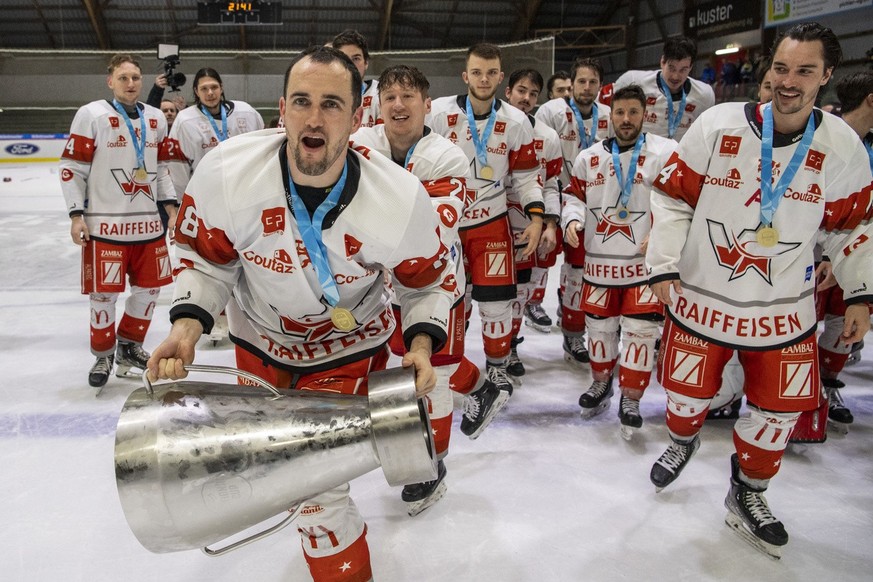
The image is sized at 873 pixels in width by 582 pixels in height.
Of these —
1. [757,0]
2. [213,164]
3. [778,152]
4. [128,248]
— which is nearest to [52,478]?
[128,248]

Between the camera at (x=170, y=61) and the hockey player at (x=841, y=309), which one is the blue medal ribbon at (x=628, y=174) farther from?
the camera at (x=170, y=61)

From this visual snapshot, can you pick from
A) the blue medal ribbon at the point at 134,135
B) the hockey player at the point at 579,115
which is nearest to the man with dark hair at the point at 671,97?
the hockey player at the point at 579,115

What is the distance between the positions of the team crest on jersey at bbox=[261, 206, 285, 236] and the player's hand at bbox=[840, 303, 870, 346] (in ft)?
6.21

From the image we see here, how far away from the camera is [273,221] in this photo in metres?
1.76

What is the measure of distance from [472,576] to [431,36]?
812 inches

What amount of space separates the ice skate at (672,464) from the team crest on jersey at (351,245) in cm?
165

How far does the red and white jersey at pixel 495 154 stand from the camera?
3.58 metres

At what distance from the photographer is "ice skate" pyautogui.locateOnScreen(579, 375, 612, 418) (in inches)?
140

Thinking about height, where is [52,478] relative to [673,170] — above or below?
below

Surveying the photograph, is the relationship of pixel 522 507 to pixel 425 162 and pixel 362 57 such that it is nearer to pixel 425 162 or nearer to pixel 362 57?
pixel 425 162

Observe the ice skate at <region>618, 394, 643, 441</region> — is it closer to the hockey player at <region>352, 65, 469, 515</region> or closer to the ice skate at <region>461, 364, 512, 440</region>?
the ice skate at <region>461, 364, 512, 440</region>

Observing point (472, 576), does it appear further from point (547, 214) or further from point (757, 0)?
point (757, 0)

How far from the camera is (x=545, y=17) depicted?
2117cm

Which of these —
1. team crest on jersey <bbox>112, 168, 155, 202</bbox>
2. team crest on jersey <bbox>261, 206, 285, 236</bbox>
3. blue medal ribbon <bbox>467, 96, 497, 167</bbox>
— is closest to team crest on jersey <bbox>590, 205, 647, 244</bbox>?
blue medal ribbon <bbox>467, 96, 497, 167</bbox>
